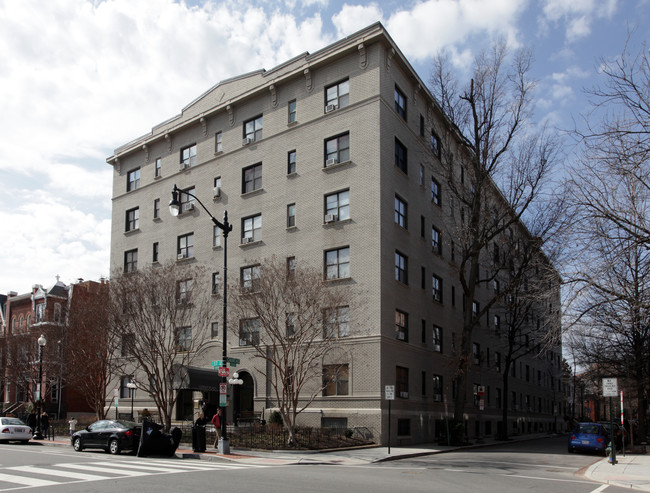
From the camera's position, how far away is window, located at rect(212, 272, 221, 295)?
38.1 meters

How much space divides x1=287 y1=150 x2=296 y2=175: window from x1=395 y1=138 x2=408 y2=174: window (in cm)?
623

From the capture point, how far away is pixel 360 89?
33906 mm

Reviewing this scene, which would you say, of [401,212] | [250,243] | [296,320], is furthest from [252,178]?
[296,320]

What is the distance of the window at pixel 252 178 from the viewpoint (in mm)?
38344

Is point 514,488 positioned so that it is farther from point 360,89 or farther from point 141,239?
point 141,239

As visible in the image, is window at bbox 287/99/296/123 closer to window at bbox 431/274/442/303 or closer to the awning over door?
window at bbox 431/274/442/303

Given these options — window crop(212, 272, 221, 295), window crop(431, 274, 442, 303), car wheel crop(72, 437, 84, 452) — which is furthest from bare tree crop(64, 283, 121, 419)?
window crop(431, 274, 442, 303)

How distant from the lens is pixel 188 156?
43.5 meters

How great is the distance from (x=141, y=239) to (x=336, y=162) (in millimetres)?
18741

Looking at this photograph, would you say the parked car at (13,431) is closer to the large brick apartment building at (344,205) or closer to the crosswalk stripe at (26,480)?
the large brick apartment building at (344,205)

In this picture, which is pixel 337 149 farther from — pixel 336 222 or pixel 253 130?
pixel 253 130

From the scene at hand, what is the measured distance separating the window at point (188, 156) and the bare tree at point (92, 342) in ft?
34.9

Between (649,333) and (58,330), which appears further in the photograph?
(58,330)

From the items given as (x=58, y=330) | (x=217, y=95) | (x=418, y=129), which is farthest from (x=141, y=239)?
(x=418, y=129)
